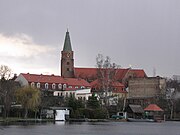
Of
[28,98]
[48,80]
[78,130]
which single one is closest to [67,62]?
[48,80]

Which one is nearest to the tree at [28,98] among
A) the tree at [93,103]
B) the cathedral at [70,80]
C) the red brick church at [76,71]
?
the tree at [93,103]

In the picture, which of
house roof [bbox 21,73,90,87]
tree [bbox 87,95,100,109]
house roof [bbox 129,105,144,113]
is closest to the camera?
tree [bbox 87,95,100,109]

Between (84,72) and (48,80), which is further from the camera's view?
(84,72)

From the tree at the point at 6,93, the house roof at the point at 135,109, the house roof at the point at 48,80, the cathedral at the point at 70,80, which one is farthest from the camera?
the house roof at the point at 48,80

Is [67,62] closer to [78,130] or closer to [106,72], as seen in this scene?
[106,72]

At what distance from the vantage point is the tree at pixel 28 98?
83938mm

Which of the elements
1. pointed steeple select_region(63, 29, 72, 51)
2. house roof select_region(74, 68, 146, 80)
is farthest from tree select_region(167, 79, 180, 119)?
pointed steeple select_region(63, 29, 72, 51)

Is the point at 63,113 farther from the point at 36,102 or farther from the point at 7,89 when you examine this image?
the point at 7,89

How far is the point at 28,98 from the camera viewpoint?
276 feet

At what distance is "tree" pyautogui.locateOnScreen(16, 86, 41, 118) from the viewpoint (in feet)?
275

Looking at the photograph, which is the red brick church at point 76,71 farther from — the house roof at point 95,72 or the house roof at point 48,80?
the house roof at point 48,80

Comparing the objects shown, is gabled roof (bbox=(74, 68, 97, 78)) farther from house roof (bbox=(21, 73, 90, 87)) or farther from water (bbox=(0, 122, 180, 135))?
water (bbox=(0, 122, 180, 135))

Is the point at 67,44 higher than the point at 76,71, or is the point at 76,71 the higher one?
the point at 67,44

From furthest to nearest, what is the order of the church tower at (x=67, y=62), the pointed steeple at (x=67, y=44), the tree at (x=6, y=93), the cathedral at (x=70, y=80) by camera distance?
the church tower at (x=67, y=62) < the pointed steeple at (x=67, y=44) < the cathedral at (x=70, y=80) < the tree at (x=6, y=93)
